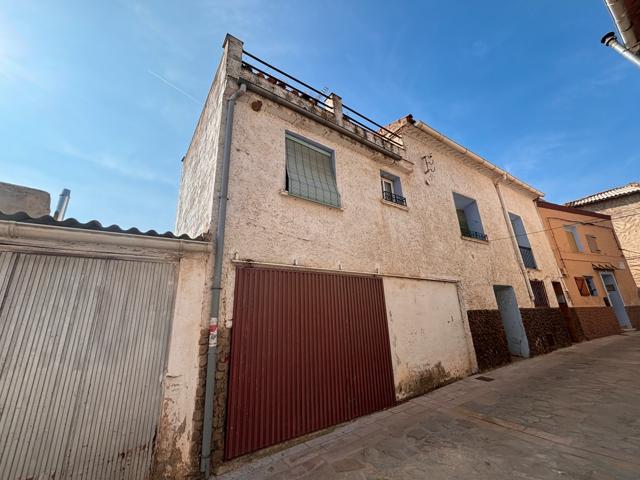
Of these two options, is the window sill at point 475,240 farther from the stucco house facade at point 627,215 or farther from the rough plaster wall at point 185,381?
the stucco house facade at point 627,215

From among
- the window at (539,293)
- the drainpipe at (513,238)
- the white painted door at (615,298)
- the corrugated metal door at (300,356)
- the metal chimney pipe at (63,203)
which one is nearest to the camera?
the corrugated metal door at (300,356)

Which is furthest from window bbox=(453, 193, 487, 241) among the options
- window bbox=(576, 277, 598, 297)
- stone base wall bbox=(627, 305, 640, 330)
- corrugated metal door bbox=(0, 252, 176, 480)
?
stone base wall bbox=(627, 305, 640, 330)

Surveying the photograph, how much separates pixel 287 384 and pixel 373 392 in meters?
1.87

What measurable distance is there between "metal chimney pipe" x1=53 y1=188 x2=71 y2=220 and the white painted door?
23.4 meters

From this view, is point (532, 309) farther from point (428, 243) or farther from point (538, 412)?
point (538, 412)

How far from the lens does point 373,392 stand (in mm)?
4812

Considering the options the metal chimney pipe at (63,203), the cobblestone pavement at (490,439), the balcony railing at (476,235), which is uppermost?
the metal chimney pipe at (63,203)

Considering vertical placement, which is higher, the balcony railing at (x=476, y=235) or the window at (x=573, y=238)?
the window at (x=573, y=238)

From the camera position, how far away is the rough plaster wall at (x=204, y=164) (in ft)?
15.2

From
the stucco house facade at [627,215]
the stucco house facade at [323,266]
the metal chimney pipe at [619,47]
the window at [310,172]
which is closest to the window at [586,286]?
the stucco house facade at [323,266]

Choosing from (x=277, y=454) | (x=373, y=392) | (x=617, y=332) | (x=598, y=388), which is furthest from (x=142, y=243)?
(x=617, y=332)

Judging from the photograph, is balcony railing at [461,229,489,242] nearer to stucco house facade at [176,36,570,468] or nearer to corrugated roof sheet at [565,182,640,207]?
stucco house facade at [176,36,570,468]

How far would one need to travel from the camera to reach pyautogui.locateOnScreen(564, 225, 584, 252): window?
1283cm

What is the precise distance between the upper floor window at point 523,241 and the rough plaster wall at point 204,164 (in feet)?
39.0
